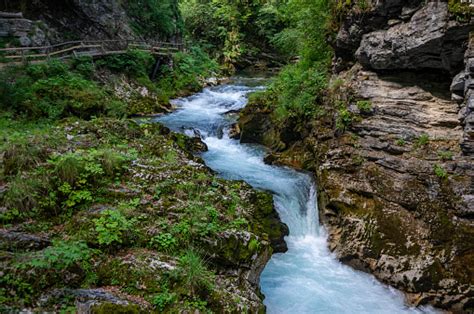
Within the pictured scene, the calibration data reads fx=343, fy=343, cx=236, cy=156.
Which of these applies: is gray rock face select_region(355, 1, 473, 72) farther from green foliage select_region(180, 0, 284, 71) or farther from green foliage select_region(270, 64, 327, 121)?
green foliage select_region(180, 0, 284, 71)

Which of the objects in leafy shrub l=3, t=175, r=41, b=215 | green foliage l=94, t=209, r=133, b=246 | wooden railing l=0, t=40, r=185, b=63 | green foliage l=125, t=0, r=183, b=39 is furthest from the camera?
green foliage l=125, t=0, r=183, b=39

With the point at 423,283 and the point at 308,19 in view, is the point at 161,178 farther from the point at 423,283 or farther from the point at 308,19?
the point at 308,19

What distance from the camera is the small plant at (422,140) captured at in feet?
27.0

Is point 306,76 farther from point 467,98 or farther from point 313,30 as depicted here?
point 467,98

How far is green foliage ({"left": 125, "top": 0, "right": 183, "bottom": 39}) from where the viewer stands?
2270 cm

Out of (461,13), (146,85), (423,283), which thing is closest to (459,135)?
(461,13)

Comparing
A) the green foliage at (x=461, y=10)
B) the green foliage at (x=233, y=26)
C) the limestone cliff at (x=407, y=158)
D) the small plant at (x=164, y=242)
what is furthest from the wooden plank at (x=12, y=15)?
the green foliage at (x=233, y=26)

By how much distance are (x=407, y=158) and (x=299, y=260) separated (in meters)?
3.57

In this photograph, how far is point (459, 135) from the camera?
788 cm

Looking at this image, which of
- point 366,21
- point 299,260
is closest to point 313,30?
point 366,21

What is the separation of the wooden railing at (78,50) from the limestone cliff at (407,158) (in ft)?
41.0

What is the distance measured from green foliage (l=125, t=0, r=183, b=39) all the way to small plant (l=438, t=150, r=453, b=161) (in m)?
20.0

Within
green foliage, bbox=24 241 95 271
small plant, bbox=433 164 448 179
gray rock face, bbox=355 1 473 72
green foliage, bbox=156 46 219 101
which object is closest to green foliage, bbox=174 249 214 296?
green foliage, bbox=24 241 95 271

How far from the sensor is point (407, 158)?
27.1 ft
